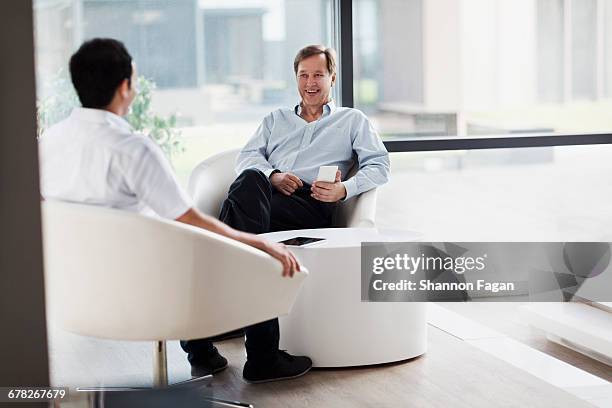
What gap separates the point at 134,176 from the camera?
2568mm

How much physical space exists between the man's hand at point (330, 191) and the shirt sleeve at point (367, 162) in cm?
2

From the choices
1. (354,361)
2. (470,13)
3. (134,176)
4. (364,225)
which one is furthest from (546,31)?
(134,176)

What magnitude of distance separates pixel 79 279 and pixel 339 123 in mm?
1571

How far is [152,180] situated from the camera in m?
2.57

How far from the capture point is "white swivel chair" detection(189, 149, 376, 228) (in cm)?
376

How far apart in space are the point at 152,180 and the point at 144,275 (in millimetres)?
238

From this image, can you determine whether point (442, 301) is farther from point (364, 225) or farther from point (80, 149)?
point (80, 149)

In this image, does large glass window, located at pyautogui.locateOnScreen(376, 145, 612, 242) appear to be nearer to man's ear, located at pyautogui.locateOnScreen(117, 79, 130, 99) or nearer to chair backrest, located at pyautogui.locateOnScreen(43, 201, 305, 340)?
chair backrest, located at pyautogui.locateOnScreen(43, 201, 305, 340)

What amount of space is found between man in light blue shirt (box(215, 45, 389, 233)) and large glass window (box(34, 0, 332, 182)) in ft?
1.64

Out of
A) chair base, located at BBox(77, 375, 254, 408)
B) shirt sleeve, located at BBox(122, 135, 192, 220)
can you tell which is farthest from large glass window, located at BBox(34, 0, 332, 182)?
shirt sleeve, located at BBox(122, 135, 192, 220)

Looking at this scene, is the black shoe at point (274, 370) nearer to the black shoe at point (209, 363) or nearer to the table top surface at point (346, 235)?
the black shoe at point (209, 363)

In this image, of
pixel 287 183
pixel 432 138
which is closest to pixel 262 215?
pixel 287 183

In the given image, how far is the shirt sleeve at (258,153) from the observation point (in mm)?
3877

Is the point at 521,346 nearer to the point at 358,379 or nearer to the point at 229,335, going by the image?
the point at 358,379
